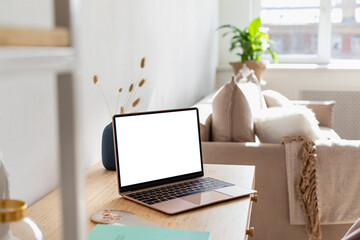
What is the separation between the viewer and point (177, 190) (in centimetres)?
126

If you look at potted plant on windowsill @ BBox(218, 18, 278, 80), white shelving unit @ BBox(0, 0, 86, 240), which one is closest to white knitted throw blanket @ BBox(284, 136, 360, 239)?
white shelving unit @ BBox(0, 0, 86, 240)

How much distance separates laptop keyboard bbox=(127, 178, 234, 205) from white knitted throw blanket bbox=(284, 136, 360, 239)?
78 centimetres

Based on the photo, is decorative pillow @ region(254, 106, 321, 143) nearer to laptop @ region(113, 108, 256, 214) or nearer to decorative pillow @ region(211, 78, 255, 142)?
decorative pillow @ region(211, 78, 255, 142)

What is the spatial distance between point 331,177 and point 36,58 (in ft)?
6.10

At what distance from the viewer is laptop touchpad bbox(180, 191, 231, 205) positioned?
45.8 inches

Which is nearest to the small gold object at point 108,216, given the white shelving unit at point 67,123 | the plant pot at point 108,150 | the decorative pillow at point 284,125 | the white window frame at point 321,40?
the plant pot at point 108,150

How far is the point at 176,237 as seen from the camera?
0.88 m

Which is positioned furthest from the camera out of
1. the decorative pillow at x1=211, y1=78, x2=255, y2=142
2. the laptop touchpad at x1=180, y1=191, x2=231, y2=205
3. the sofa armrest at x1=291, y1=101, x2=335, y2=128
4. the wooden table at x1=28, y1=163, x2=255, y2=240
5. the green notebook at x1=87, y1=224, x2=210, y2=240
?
the sofa armrest at x1=291, y1=101, x2=335, y2=128

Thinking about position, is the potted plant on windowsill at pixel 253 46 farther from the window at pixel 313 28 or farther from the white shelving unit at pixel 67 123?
the white shelving unit at pixel 67 123

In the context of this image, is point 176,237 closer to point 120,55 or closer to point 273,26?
point 120,55

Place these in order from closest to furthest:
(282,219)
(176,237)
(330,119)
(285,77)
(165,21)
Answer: (176,237)
(282,219)
(165,21)
(330,119)
(285,77)

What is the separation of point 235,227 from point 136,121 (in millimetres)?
422

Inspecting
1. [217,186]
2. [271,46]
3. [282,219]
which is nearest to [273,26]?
[271,46]

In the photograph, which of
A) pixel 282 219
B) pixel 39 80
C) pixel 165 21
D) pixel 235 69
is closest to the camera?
pixel 39 80
